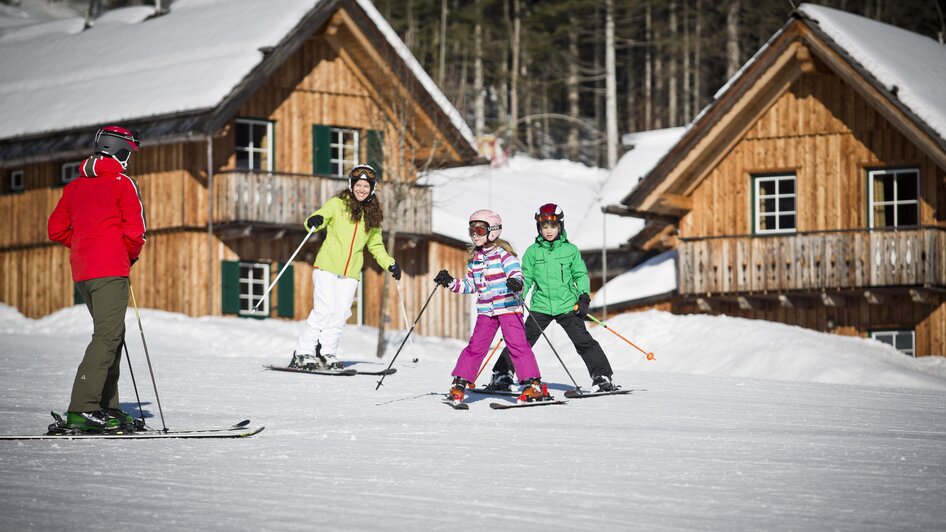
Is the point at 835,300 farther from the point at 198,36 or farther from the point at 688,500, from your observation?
the point at 688,500

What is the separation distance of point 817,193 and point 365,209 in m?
14.0

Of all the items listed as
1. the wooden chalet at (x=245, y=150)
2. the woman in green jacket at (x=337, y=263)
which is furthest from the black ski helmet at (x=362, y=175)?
the wooden chalet at (x=245, y=150)

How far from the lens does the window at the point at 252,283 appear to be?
94.2 feet

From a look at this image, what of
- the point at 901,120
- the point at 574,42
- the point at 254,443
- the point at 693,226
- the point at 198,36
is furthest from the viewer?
the point at 574,42

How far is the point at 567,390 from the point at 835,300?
13.8 metres

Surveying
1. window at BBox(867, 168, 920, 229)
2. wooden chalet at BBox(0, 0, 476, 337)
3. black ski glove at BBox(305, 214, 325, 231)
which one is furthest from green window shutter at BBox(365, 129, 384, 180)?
black ski glove at BBox(305, 214, 325, 231)

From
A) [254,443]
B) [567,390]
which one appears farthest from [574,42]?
[254,443]

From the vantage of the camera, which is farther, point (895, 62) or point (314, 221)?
point (895, 62)

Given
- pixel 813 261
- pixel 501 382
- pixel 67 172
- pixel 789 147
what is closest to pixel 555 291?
pixel 501 382

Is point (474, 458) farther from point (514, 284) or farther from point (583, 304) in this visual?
point (583, 304)

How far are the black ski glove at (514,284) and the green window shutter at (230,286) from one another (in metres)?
17.0

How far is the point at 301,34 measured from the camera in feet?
93.6

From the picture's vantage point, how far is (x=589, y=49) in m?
66.2

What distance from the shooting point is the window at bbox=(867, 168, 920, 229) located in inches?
1007
